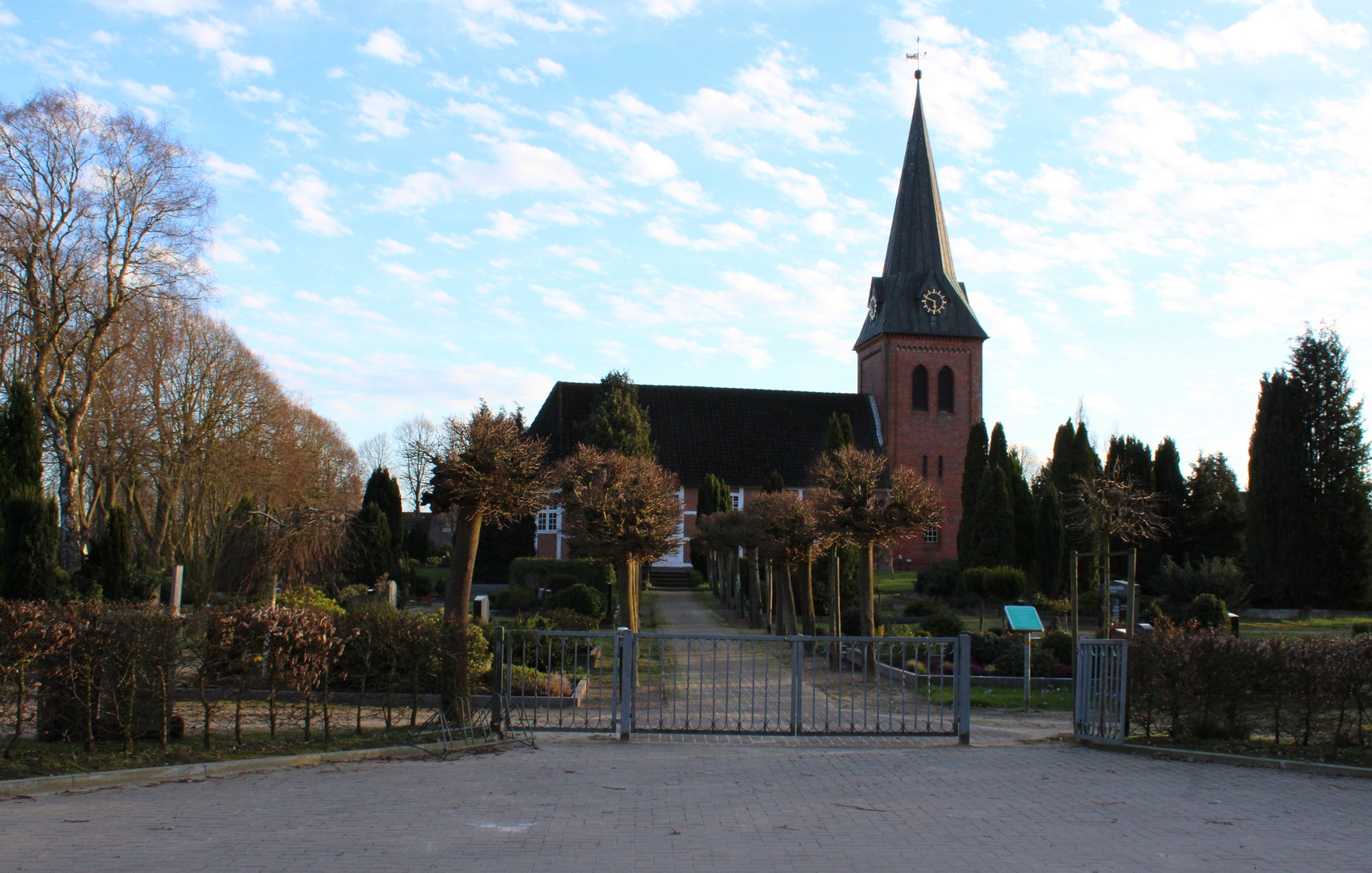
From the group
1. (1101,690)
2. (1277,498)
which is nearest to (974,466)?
(1277,498)

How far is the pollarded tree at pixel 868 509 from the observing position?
658 inches

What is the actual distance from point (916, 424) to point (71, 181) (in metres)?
38.6

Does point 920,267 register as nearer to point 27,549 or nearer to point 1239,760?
point 27,549

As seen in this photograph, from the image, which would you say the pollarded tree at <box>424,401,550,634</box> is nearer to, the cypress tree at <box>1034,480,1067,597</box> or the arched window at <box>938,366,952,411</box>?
the cypress tree at <box>1034,480,1067,597</box>

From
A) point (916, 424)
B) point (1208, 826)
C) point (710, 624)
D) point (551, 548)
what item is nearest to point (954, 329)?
point (916, 424)

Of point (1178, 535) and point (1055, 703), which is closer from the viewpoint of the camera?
point (1055, 703)

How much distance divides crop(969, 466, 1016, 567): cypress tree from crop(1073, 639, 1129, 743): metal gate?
24.4 m

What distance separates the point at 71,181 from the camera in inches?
1128

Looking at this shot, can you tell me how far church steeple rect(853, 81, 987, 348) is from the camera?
51.8 m

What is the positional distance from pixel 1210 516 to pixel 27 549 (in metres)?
40.0

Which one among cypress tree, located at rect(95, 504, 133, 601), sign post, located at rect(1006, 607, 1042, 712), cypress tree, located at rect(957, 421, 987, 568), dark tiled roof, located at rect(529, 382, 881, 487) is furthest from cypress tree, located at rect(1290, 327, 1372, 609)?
cypress tree, located at rect(95, 504, 133, 601)

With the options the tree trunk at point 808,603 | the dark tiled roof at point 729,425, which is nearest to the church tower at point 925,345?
the dark tiled roof at point 729,425

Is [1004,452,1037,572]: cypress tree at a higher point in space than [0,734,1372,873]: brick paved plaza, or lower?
higher

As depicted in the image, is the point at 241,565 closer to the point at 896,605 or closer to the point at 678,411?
the point at 896,605
